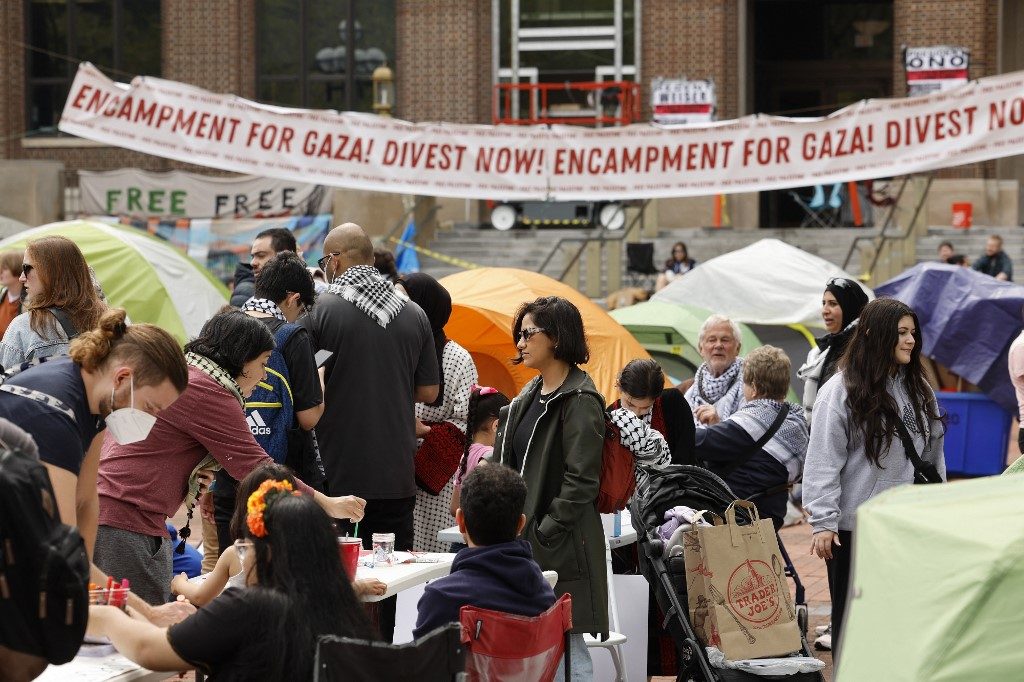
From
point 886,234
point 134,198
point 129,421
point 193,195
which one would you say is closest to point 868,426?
point 129,421

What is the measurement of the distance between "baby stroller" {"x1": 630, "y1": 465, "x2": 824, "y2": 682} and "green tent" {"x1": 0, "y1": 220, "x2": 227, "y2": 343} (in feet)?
→ 34.2

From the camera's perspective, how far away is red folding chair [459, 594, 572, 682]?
15.3 ft

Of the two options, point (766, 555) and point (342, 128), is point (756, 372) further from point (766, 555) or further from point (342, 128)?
point (342, 128)

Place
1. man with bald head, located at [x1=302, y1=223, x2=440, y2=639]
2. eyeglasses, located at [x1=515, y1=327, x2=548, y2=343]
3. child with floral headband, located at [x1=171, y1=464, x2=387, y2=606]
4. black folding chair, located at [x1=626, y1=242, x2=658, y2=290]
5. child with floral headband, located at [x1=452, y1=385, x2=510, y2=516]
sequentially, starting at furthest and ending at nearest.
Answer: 1. black folding chair, located at [x1=626, y1=242, x2=658, y2=290]
2. child with floral headband, located at [x1=452, y1=385, x2=510, y2=516]
3. man with bald head, located at [x1=302, y1=223, x2=440, y2=639]
4. eyeglasses, located at [x1=515, y1=327, x2=548, y2=343]
5. child with floral headband, located at [x1=171, y1=464, x2=387, y2=606]

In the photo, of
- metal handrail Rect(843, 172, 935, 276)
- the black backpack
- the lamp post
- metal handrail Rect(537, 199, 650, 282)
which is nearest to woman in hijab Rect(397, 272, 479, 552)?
the black backpack

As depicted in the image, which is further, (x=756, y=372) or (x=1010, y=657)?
(x=756, y=372)

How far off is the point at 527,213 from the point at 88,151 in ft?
33.1

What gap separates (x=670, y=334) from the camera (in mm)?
13672

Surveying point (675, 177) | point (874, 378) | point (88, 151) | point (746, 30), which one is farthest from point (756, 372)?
point (88, 151)

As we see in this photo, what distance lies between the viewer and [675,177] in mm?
14180

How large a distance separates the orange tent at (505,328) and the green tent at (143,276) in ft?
17.1

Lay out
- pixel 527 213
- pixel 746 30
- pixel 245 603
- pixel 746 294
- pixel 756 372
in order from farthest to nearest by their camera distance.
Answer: pixel 746 30
pixel 527 213
pixel 746 294
pixel 756 372
pixel 245 603

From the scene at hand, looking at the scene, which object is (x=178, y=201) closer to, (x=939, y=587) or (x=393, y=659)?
(x=393, y=659)

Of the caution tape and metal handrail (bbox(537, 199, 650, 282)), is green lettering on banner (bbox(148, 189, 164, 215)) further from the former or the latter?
metal handrail (bbox(537, 199, 650, 282))
